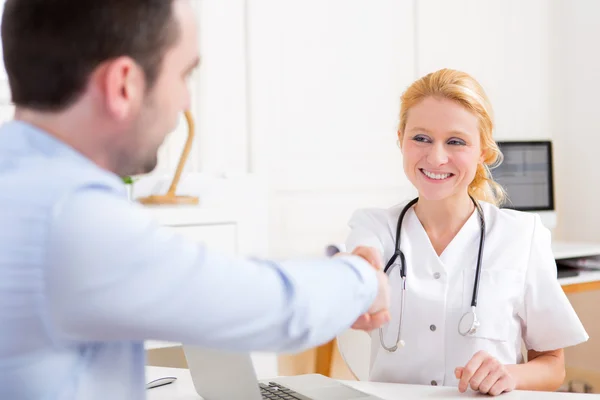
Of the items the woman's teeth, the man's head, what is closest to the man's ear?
the man's head

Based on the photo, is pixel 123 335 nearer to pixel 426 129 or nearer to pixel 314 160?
pixel 426 129

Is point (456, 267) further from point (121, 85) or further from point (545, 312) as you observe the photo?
point (121, 85)

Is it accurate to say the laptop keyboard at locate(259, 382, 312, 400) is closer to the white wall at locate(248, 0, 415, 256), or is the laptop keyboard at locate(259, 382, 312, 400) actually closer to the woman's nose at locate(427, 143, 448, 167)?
the woman's nose at locate(427, 143, 448, 167)

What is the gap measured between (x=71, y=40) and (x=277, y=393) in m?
0.75

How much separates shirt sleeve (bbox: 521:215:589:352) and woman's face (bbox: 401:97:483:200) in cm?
23

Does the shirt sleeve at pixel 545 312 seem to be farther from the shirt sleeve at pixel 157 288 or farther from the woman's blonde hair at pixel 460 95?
the shirt sleeve at pixel 157 288

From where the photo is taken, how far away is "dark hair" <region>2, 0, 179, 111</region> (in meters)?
0.65

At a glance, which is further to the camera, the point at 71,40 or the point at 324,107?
the point at 324,107

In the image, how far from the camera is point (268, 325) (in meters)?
0.66

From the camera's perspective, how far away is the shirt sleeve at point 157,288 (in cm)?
59

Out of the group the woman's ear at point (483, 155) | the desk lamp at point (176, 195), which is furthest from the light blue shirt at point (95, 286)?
the desk lamp at point (176, 195)

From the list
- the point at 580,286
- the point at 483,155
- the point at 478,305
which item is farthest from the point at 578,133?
the point at 478,305

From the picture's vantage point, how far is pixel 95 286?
0.59 meters

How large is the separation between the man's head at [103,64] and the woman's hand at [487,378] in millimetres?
773
